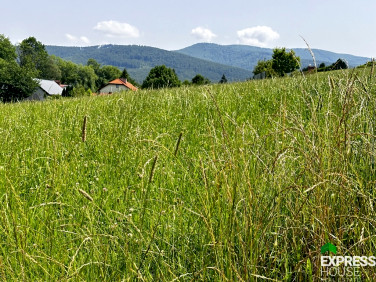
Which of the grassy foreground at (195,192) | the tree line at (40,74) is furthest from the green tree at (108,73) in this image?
the grassy foreground at (195,192)

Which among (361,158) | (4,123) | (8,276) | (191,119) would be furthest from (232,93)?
(8,276)

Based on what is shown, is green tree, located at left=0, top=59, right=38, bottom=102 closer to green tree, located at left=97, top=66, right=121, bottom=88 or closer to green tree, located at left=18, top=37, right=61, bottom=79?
green tree, located at left=18, top=37, right=61, bottom=79

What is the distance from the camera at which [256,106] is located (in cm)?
531

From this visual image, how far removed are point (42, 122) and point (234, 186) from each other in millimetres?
3928

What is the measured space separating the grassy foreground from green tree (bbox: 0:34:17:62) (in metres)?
91.6

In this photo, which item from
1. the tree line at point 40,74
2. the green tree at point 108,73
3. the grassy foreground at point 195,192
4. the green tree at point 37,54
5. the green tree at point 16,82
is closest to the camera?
the grassy foreground at point 195,192

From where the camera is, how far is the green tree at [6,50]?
8356cm

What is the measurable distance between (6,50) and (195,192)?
96432mm

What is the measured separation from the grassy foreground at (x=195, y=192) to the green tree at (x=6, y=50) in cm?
9161

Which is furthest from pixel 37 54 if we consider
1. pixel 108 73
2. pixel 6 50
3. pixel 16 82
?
pixel 108 73

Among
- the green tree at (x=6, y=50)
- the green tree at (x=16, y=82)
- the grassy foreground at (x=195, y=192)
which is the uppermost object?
the green tree at (x=6, y=50)

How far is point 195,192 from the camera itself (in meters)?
2.43

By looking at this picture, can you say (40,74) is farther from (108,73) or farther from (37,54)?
(108,73)

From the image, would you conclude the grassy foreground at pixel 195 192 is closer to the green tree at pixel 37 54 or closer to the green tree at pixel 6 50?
the green tree at pixel 6 50
